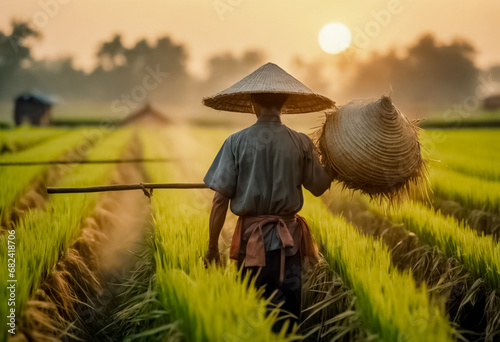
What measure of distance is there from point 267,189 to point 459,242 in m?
2.04

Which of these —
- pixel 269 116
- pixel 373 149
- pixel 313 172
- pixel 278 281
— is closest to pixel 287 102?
pixel 269 116

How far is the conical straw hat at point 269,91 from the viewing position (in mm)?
2506

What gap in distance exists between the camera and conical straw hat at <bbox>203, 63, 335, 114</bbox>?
2506 millimetres

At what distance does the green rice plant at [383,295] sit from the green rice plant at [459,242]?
43cm

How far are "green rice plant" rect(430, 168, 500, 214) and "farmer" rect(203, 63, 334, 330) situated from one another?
3761mm

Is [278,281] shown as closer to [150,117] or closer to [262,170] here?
[262,170]

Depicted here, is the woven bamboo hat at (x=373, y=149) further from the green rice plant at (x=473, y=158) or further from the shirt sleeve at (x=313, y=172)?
the green rice plant at (x=473, y=158)

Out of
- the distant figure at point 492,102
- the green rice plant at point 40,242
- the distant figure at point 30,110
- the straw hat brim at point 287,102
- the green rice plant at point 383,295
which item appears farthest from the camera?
the distant figure at point 30,110

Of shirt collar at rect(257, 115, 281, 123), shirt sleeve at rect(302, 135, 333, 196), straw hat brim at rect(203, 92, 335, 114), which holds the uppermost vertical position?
straw hat brim at rect(203, 92, 335, 114)

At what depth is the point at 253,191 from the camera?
242 cm

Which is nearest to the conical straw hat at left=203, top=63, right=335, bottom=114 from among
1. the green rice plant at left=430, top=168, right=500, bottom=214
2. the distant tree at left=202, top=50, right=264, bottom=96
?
the green rice plant at left=430, top=168, right=500, bottom=214

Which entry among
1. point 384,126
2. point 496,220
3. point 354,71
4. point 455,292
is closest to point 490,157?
point 496,220

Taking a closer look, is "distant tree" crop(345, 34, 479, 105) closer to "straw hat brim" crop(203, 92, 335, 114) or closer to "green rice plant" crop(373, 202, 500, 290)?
"green rice plant" crop(373, 202, 500, 290)

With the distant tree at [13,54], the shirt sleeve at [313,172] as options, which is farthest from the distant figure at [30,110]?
the shirt sleeve at [313,172]
